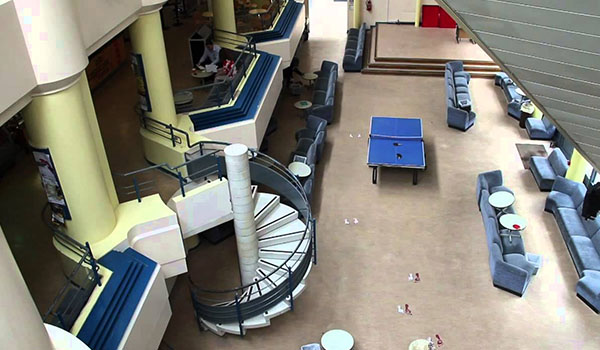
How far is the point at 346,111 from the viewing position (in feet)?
58.2

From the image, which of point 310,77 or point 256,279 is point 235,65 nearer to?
point 256,279

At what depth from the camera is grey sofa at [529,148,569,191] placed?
43.3 ft

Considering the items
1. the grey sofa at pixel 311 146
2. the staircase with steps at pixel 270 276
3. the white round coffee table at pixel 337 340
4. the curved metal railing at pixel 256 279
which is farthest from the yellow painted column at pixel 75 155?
the grey sofa at pixel 311 146

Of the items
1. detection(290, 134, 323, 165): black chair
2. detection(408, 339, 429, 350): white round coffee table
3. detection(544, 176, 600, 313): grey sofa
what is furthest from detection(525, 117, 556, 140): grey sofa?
detection(408, 339, 429, 350): white round coffee table

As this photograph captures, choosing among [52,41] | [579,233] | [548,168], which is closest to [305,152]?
[548,168]

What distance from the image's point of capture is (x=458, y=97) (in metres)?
17.3

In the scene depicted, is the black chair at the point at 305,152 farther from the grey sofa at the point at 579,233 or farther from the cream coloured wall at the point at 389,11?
the cream coloured wall at the point at 389,11

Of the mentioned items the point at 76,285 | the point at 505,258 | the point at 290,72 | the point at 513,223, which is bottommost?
the point at 505,258

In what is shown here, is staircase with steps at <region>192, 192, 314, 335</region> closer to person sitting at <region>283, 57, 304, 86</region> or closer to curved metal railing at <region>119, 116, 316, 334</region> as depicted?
curved metal railing at <region>119, 116, 316, 334</region>

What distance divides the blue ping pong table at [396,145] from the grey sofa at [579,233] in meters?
3.22

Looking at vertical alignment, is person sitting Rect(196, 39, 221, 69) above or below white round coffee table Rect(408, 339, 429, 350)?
above

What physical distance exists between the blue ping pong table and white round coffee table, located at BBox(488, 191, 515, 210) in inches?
75.9

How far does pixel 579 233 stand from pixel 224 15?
401 inches

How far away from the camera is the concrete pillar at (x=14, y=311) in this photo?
473 centimetres
